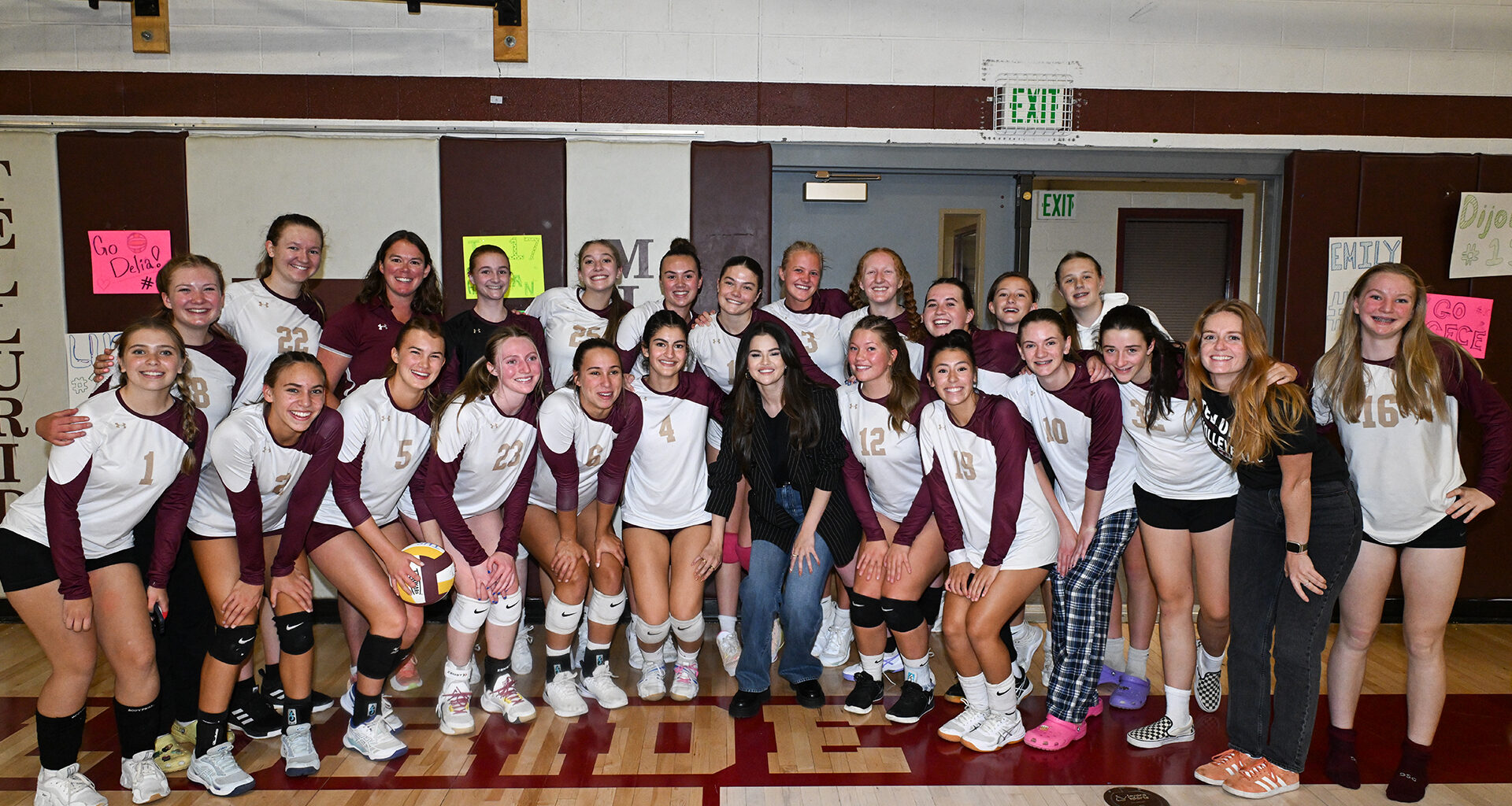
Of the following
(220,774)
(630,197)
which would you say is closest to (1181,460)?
(630,197)

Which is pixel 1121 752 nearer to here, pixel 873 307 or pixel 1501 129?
pixel 873 307

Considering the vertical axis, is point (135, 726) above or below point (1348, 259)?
below

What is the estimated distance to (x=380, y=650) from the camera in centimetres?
293

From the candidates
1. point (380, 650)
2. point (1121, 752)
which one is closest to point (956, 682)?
point (1121, 752)

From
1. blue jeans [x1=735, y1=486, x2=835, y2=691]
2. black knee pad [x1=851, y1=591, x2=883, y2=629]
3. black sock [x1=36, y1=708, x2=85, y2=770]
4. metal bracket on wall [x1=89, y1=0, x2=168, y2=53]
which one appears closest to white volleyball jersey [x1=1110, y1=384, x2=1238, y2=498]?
black knee pad [x1=851, y1=591, x2=883, y2=629]

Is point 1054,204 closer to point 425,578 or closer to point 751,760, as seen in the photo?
point 751,760

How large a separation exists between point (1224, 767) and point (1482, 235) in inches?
137

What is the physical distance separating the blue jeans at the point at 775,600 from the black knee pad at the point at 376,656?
1.20m

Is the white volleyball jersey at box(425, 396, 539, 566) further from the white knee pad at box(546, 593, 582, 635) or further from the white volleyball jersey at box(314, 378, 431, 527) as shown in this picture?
the white knee pad at box(546, 593, 582, 635)

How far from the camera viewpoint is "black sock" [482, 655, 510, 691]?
10.8ft

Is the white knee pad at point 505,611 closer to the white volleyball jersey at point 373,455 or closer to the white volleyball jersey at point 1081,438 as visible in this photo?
the white volleyball jersey at point 373,455

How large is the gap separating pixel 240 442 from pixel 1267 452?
3.05 meters

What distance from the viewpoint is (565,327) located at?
12.2 ft

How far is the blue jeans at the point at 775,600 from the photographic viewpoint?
10.9 ft
